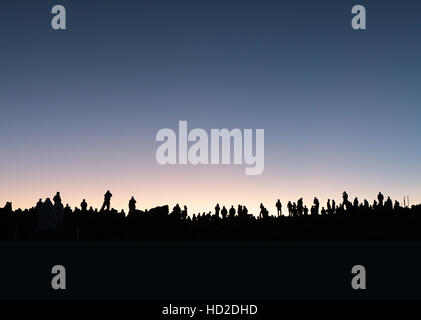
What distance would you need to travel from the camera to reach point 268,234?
113250 millimetres

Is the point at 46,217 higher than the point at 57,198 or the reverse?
the reverse

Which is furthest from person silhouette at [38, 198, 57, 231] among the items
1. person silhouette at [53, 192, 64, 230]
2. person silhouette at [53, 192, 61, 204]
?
person silhouette at [53, 192, 61, 204]

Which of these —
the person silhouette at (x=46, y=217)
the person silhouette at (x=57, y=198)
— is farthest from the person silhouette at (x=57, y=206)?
the person silhouette at (x=46, y=217)

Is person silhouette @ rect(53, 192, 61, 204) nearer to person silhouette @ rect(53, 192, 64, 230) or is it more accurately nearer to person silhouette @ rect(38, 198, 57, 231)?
person silhouette @ rect(53, 192, 64, 230)

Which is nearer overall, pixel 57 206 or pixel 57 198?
pixel 57 206

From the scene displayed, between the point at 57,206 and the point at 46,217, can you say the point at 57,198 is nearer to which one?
the point at 57,206

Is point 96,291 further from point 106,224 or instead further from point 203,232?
point 203,232

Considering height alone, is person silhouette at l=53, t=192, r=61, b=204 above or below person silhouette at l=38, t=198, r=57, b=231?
above

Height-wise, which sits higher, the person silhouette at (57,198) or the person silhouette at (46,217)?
the person silhouette at (57,198)

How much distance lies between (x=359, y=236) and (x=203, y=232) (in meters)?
36.6

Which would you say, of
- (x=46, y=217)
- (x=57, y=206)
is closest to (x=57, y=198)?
(x=57, y=206)

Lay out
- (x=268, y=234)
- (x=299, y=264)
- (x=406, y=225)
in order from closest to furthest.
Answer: (x=299, y=264) < (x=268, y=234) < (x=406, y=225)

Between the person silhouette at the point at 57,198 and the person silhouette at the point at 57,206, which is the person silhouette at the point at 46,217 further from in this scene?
the person silhouette at the point at 57,198
